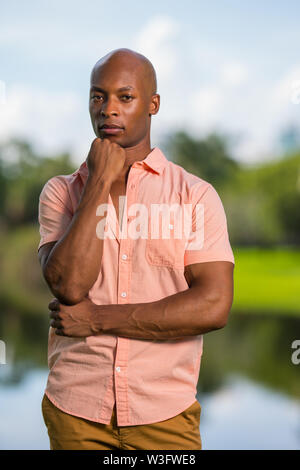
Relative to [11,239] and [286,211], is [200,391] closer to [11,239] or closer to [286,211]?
[11,239]

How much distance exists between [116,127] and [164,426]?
592 mm

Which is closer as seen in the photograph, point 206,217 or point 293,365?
point 206,217

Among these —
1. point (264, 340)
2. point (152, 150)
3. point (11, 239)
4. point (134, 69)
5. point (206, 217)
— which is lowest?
point (264, 340)

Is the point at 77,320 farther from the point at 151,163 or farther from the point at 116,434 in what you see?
the point at 151,163

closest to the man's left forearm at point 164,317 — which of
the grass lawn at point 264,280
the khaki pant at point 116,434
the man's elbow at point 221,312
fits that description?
the man's elbow at point 221,312

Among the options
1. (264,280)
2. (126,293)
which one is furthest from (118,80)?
(264,280)

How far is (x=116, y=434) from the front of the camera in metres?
1.24

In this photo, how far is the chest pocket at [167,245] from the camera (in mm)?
1266

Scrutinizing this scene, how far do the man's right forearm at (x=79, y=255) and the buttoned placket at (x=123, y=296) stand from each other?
0.05 m

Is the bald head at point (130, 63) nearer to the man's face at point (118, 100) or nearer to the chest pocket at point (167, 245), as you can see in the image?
the man's face at point (118, 100)

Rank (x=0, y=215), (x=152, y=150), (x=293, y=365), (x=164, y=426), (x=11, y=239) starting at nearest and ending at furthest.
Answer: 1. (x=164, y=426)
2. (x=152, y=150)
3. (x=293, y=365)
4. (x=11, y=239)
5. (x=0, y=215)

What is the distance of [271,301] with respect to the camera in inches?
442

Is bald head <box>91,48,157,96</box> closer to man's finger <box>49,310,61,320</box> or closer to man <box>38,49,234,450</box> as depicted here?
man <box>38,49,234,450</box>

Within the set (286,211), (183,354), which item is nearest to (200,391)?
(183,354)
